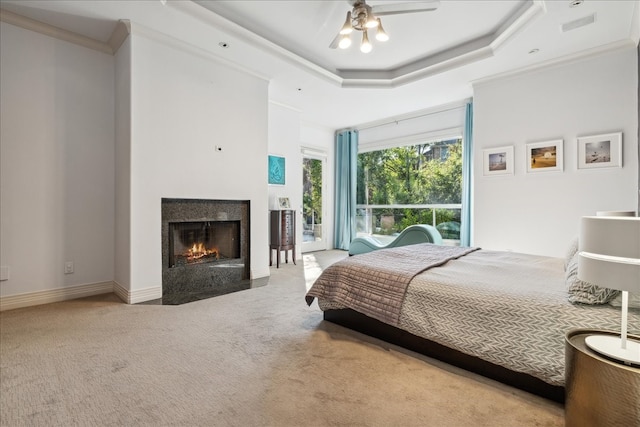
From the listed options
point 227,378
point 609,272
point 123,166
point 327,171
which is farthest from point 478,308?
point 327,171

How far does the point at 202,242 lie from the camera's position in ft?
12.7

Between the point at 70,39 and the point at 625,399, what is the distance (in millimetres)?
5006

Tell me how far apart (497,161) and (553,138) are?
674 millimetres

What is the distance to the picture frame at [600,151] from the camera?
350 centimetres

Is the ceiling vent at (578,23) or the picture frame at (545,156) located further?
the picture frame at (545,156)

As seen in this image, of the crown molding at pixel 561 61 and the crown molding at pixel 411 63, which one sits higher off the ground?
the crown molding at pixel 411 63

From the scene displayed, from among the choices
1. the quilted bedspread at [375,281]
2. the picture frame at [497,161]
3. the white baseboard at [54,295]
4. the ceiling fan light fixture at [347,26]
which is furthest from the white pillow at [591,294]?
the white baseboard at [54,295]

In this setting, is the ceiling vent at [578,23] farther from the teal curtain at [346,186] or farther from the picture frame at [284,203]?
the picture frame at [284,203]

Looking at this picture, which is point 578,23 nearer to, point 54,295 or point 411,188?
point 411,188

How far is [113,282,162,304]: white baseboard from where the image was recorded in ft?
10.4

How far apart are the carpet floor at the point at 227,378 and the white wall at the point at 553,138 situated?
9.97 feet

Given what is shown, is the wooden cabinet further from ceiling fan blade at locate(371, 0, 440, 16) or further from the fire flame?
ceiling fan blade at locate(371, 0, 440, 16)

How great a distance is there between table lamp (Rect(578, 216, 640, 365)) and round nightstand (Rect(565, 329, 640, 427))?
0.23 ft

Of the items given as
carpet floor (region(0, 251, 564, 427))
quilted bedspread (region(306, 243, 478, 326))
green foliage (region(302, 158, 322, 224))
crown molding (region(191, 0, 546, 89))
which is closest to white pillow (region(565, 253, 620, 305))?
carpet floor (region(0, 251, 564, 427))
